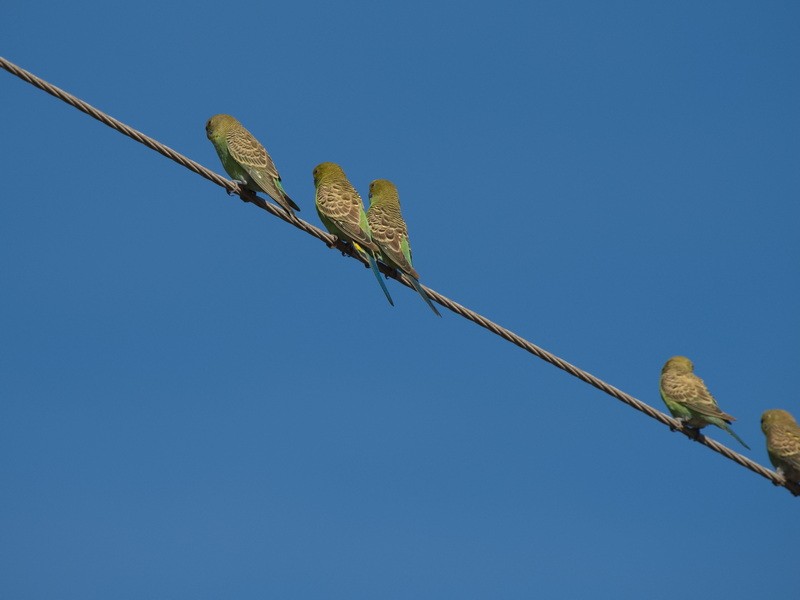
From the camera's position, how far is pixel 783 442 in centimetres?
1230

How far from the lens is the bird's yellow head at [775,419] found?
502 inches

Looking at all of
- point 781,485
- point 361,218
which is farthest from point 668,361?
point 361,218

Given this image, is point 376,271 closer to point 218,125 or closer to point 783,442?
point 218,125

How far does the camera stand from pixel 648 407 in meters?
8.21

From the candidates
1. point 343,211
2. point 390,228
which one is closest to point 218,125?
point 343,211

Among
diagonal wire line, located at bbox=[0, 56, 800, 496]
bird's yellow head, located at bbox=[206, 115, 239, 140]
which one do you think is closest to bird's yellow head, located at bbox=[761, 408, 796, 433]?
diagonal wire line, located at bbox=[0, 56, 800, 496]

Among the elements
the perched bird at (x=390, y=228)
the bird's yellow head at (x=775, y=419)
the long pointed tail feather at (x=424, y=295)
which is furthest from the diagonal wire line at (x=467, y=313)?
the bird's yellow head at (x=775, y=419)

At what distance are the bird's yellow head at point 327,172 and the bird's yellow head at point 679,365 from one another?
4.54 m

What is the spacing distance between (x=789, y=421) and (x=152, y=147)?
27.1 ft

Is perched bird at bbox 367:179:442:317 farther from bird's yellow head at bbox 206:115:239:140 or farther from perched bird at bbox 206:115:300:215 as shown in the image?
bird's yellow head at bbox 206:115:239:140

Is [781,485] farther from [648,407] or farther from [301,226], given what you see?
[301,226]

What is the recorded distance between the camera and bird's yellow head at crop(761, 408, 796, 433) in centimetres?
1275

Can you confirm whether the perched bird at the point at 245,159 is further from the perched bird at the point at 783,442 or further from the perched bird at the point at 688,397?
the perched bird at the point at 783,442

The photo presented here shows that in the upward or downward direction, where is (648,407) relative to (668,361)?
downward
